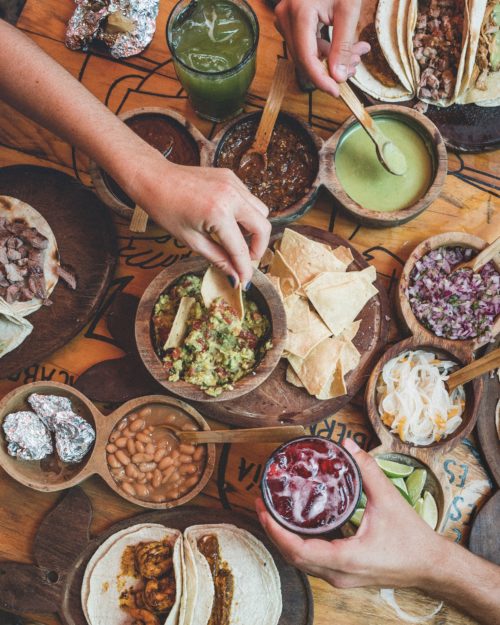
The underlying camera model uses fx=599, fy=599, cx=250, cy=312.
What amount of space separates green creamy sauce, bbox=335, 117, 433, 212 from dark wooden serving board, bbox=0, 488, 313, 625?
146 centimetres

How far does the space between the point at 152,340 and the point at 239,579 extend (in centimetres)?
103

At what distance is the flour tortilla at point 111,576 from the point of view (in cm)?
239

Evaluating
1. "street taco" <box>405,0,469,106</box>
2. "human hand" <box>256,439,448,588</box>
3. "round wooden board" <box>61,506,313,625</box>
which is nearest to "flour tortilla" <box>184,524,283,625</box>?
"round wooden board" <box>61,506,313,625</box>

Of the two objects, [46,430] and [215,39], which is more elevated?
[215,39]

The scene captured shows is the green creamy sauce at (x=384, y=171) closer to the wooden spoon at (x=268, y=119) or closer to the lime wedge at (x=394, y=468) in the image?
the wooden spoon at (x=268, y=119)

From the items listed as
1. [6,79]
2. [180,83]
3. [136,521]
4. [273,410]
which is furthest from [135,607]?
[180,83]

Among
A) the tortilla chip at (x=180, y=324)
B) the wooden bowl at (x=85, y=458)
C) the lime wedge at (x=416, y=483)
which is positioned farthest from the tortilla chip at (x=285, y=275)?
the lime wedge at (x=416, y=483)

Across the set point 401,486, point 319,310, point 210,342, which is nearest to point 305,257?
point 319,310

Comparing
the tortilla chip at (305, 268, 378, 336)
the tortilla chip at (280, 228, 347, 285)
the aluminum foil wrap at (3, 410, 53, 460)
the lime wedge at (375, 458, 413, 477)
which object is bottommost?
the aluminum foil wrap at (3, 410, 53, 460)

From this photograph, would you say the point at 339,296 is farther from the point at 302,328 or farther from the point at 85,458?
the point at 85,458

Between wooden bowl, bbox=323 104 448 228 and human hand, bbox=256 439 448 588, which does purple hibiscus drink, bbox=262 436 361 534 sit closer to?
human hand, bbox=256 439 448 588

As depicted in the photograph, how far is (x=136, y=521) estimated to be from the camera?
8.10ft

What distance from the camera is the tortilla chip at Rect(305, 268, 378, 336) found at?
241 cm

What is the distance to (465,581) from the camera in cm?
225
